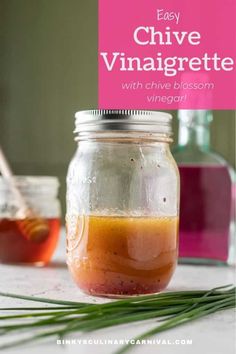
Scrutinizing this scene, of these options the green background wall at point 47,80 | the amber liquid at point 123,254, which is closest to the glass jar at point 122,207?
the amber liquid at point 123,254

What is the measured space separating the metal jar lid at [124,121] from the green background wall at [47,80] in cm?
165

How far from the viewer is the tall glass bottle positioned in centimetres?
107

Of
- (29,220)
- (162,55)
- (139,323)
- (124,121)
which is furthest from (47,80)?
(139,323)

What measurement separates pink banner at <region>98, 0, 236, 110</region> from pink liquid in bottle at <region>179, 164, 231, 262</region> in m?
0.14

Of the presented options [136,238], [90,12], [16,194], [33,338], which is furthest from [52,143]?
[33,338]

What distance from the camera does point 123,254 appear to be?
75 centimetres

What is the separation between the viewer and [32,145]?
2592 mm

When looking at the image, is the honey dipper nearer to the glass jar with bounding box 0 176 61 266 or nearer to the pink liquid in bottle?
the glass jar with bounding box 0 176 61 266

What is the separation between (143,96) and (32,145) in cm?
170

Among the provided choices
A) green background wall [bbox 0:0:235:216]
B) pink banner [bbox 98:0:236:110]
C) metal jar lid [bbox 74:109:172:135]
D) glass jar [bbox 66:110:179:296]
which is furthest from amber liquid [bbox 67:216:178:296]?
green background wall [bbox 0:0:235:216]

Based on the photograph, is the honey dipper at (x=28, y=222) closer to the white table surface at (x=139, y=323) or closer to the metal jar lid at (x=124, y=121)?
the white table surface at (x=139, y=323)

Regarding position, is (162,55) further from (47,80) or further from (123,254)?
(47,80)

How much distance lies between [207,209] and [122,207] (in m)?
0.33

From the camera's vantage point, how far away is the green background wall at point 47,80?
2.48m
